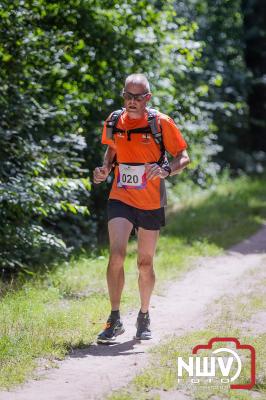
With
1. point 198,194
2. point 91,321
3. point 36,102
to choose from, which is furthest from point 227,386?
point 198,194

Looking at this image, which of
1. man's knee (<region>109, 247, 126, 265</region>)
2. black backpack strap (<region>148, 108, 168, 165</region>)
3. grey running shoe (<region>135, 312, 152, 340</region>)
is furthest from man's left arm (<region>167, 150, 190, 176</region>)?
grey running shoe (<region>135, 312, 152, 340</region>)

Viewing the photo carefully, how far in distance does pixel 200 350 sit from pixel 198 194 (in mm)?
10423

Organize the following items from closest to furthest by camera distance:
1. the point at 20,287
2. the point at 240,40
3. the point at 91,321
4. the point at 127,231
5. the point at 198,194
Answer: the point at 127,231, the point at 91,321, the point at 20,287, the point at 198,194, the point at 240,40

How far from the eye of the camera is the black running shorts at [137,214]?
6431 mm

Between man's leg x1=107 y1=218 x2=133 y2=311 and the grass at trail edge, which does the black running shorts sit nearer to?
man's leg x1=107 y1=218 x2=133 y2=311

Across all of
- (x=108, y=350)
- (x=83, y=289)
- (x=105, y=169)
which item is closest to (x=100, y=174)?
(x=105, y=169)

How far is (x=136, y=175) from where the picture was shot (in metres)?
6.35

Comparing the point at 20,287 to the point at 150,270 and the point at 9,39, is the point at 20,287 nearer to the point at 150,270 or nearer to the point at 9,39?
the point at 150,270

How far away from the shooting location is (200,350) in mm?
6020

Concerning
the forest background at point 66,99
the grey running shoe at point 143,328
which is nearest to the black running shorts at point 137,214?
the grey running shoe at point 143,328

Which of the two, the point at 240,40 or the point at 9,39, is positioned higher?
the point at 240,40

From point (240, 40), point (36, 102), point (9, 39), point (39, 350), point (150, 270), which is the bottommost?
point (39, 350)

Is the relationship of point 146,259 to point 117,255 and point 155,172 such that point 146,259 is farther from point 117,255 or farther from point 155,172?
point 155,172

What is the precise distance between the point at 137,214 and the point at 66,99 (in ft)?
13.3
